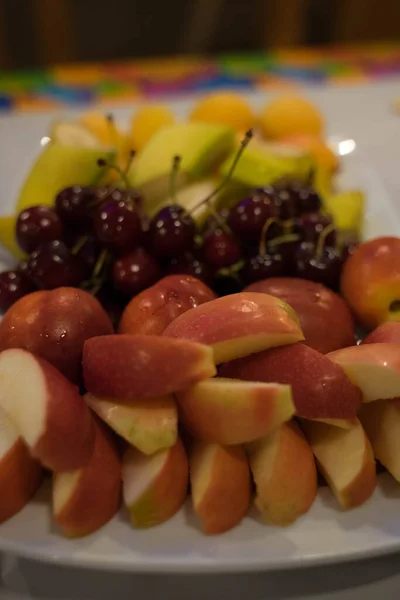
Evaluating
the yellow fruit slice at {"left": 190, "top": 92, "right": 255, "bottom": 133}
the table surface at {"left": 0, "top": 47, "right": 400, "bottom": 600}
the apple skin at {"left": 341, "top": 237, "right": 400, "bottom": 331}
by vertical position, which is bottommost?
the table surface at {"left": 0, "top": 47, "right": 400, "bottom": 600}

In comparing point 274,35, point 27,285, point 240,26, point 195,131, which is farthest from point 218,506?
point 240,26

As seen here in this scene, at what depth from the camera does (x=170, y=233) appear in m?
0.77

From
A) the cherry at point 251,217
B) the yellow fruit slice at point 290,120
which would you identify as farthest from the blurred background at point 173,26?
the cherry at point 251,217

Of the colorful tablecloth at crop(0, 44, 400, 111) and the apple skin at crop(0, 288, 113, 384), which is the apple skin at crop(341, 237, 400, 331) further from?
the colorful tablecloth at crop(0, 44, 400, 111)

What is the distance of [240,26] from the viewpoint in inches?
102

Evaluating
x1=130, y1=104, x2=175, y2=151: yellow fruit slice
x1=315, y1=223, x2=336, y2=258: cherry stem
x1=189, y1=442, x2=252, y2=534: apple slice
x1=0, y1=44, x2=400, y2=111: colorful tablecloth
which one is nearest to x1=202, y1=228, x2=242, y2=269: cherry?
x1=315, y1=223, x2=336, y2=258: cherry stem

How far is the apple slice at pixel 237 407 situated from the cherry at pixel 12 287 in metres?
0.36

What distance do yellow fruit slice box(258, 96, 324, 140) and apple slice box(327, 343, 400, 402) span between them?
832 millimetres

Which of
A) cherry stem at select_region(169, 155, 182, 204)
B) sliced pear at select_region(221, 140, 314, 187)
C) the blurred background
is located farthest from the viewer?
the blurred background

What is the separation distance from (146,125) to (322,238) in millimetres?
577

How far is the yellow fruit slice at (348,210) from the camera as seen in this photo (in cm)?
97

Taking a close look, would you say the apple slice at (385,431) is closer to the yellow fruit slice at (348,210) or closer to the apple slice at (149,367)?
the apple slice at (149,367)

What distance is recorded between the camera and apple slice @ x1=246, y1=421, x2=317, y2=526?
1.74 feet

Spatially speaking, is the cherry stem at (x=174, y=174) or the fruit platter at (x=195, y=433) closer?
the fruit platter at (x=195, y=433)
